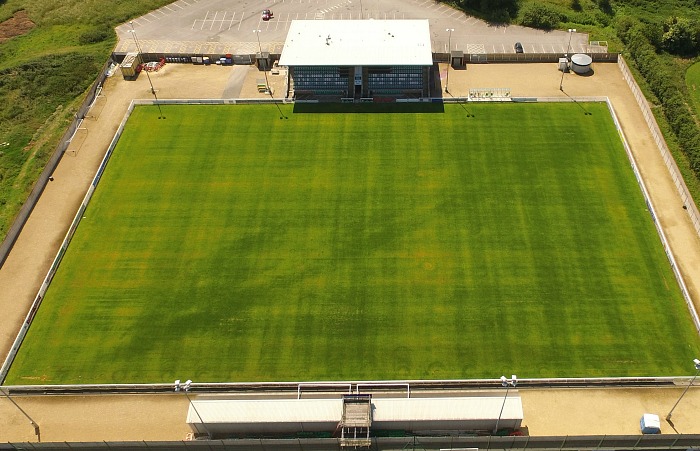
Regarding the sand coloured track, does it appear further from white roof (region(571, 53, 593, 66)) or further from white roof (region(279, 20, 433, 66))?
white roof (region(279, 20, 433, 66))

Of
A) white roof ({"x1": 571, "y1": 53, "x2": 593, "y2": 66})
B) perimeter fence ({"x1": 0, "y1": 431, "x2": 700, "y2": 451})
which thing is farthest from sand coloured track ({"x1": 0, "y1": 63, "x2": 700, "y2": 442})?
perimeter fence ({"x1": 0, "y1": 431, "x2": 700, "y2": 451})

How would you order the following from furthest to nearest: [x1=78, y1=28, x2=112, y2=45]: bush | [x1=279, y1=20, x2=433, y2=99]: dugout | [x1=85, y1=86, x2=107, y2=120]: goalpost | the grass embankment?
[x1=78, y1=28, x2=112, y2=45]: bush → [x1=85, y1=86, x2=107, y2=120]: goalpost → [x1=279, y1=20, x2=433, y2=99]: dugout → the grass embankment

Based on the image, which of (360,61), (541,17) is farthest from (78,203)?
(541,17)

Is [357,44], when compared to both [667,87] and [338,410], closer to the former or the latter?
[667,87]

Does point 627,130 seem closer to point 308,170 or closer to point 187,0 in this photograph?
point 308,170

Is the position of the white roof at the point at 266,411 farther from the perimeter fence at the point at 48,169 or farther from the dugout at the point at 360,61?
the dugout at the point at 360,61

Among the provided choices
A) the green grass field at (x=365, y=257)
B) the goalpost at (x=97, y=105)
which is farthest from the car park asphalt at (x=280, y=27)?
the green grass field at (x=365, y=257)
